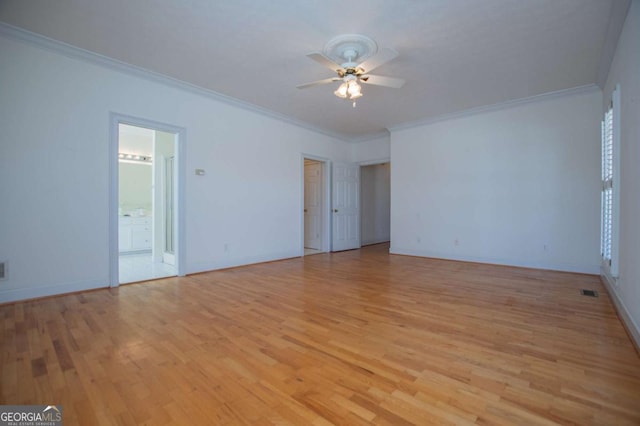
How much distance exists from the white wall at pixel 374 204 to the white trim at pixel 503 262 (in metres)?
1.89

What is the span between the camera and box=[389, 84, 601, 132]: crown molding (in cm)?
455

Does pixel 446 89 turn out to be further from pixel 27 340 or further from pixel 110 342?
pixel 27 340

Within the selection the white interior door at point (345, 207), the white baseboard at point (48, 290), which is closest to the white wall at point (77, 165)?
the white baseboard at point (48, 290)

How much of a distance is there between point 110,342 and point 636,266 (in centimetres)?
421

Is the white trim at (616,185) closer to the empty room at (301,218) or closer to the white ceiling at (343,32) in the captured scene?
the empty room at (301,218)

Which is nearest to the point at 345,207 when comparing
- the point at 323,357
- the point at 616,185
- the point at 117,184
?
the point at 117,184

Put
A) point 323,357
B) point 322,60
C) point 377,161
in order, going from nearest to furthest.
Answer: point 323,357 → point 322,60 → point 377,161

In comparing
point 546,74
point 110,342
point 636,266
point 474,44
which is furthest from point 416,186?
point 110,342

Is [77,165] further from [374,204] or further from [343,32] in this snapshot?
[374,204]

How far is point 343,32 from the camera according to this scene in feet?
10.1

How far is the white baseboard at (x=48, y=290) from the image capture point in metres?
3.13

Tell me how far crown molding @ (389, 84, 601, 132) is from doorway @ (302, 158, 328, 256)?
6.54 feet

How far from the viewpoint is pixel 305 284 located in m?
4.09

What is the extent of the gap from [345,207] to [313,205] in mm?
811
